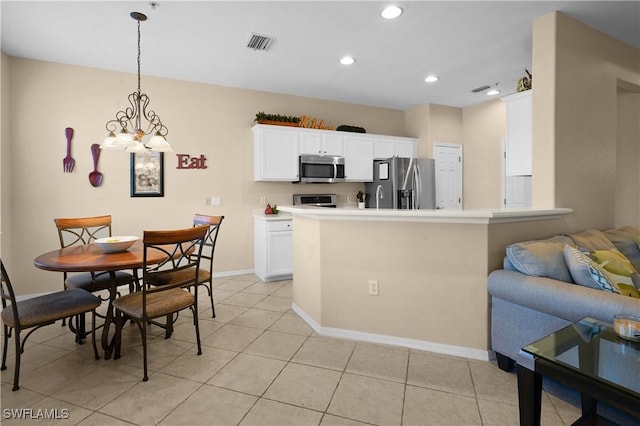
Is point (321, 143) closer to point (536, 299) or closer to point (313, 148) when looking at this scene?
point (313, 148)

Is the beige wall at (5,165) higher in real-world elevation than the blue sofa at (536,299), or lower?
higher

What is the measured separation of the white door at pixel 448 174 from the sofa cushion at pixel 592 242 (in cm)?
292

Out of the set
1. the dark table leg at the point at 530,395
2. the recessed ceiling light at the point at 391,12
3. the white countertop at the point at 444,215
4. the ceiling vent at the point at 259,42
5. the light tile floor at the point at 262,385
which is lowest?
the light tile floor at the point at 262,385

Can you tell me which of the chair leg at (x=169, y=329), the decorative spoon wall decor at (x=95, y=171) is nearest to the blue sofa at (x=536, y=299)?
the chair leg at (x=169, y=329)

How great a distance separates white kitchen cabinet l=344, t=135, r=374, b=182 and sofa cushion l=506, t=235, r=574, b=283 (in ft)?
10.8

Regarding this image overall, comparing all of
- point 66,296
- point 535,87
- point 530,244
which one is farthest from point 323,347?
point 535,87

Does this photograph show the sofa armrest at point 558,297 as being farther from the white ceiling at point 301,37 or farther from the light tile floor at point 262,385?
the white ceiling at point 301,37

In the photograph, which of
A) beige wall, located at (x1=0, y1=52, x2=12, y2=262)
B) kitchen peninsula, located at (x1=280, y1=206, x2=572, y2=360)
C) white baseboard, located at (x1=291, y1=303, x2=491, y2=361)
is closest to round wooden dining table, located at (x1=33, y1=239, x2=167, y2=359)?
kitchen peninsula, located at (x1=280, y1=206, x2=572, y2=360)

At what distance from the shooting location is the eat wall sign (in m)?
4.36

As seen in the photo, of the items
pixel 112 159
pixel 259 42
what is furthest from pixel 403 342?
pixel 112 159

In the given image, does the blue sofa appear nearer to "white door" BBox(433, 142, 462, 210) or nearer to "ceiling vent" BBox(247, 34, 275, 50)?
"ceiling vent" BBox(247, 34, 275, 50)

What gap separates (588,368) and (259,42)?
3.58 metres

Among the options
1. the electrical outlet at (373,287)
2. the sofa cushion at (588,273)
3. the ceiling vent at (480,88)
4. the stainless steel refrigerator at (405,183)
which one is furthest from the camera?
the stainless steel refrigerator at (405,183)

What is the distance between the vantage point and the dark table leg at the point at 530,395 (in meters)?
1.20
